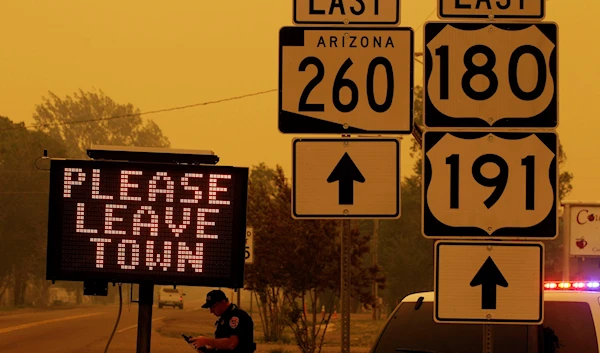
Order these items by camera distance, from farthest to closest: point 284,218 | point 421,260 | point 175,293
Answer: point 175,293
point 421,260
point 284,218

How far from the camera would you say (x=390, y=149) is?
659cm

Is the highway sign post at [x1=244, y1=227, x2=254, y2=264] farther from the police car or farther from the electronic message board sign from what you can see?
the police car

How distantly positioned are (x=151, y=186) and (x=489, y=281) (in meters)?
4.72

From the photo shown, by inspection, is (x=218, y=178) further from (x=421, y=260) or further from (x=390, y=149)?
(x=421, y=260)

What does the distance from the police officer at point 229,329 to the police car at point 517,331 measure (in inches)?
110

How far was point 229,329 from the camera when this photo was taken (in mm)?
11664

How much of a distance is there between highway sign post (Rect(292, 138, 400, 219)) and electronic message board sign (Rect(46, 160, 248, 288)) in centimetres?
330

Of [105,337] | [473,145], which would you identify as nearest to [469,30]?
[473,145]

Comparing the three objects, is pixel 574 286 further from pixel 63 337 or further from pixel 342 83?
pixel 63 337

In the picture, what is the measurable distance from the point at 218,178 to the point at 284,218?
48.8ft

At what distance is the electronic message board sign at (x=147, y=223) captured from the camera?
9.85m

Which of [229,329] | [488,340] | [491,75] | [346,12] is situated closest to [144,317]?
[229,329]

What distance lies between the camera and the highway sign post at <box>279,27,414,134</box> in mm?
6617

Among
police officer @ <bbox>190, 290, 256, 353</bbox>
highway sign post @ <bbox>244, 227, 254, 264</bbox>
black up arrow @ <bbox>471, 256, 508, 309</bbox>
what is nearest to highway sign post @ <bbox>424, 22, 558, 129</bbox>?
black up arrow @ <bbox>471, 256, 508, 309</bbox>
